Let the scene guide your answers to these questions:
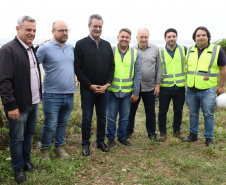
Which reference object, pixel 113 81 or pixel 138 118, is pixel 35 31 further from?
pixel 138 118

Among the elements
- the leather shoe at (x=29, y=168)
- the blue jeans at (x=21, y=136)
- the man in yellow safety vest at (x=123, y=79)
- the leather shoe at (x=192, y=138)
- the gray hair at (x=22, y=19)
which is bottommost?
the leather shoe at (x=192, y=138)

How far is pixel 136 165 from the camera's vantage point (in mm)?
3781

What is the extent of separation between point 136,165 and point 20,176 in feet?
6.03

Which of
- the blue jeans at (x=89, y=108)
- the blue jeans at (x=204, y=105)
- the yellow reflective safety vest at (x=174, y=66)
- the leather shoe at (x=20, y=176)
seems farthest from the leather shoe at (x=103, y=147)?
the blue jeans at (x=204, y=105)

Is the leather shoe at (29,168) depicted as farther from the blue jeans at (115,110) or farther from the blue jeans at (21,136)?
the blue jeans at (115,110)

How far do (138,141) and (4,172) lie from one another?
2678 mm

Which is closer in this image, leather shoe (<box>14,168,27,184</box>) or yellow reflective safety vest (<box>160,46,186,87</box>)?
leather shoe (<box>14,168,27,184</box>)

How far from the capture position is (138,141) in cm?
484

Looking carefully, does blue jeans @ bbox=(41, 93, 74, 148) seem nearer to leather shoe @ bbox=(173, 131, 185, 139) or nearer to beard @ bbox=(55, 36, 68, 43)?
beard @ bbox=(55, 36, 68, 43)

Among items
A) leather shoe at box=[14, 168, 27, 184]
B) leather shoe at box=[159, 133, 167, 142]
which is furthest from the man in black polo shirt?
leather shoe at box=[159, 133, 167, 142]

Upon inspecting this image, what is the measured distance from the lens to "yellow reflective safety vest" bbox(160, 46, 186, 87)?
448cm

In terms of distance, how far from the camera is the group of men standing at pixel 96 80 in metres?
2.98

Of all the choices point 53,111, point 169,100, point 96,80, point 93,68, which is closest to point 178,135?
point 169,100

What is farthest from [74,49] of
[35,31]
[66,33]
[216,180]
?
[216,180]
